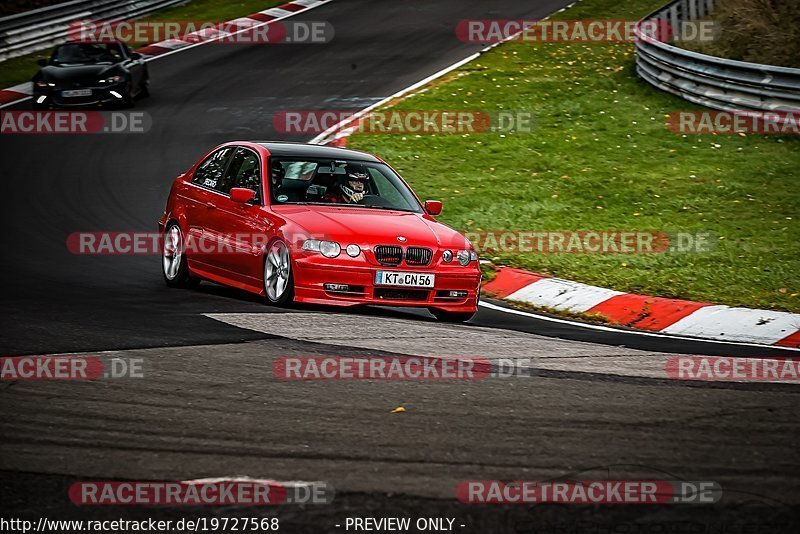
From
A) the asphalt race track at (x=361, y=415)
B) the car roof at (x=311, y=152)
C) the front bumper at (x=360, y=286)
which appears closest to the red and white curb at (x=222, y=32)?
the car roof at (x=311, y=152)

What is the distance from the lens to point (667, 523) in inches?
188

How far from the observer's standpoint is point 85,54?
76.8 ft

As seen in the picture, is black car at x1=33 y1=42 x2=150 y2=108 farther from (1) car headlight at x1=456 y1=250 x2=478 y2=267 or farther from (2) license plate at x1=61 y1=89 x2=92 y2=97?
(1) car headlight at x1=456 y1=250 x2=478 y2=267

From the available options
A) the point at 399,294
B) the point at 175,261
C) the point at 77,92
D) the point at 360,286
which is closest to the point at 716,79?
the point at 77,92

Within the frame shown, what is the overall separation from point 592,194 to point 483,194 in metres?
1.47

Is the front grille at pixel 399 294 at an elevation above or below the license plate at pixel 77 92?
below

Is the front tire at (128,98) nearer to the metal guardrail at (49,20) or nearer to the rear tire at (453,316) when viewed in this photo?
the metal guardrail at (49,20)

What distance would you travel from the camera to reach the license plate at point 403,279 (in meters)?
10.6

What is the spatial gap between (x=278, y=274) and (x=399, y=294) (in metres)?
1.06

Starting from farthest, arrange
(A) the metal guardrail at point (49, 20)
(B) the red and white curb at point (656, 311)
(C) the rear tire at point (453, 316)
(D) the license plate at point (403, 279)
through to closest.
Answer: (A) the metal guardrail at point (49, 20) < (C) the rear tire at point (453, 316) < (B) the red and white curb at point (656, 311) < (D) the license plate at point (403, 279)

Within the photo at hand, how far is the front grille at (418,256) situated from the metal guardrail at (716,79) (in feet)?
32.9

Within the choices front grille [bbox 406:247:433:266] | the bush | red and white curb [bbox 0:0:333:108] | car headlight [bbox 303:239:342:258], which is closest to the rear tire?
front grille [bbox 406:247:433:266]

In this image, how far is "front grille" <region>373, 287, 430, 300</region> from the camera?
1066 centimetres

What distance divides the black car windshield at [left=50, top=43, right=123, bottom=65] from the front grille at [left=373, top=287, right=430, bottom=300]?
14.2 meters
